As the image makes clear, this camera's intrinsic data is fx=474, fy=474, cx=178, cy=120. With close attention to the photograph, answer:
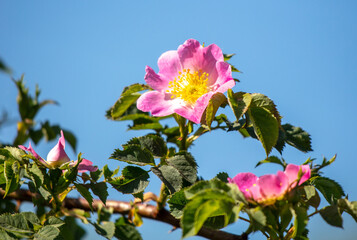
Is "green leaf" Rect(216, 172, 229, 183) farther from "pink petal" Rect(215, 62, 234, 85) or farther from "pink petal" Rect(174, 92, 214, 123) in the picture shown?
"pink petal" Rect(215, 62, 234, 85)

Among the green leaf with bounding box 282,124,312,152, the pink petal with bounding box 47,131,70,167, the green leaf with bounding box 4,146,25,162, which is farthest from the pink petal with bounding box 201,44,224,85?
the green leaf with bounding box 4,146,25,162

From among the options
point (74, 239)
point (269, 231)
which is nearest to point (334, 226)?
point (269, 231)

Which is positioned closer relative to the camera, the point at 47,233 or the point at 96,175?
the point at 47,233

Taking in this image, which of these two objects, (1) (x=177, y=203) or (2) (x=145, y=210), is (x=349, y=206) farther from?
(2) (x=145, y=210)

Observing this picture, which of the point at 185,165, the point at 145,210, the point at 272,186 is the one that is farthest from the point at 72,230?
the point at 272,186

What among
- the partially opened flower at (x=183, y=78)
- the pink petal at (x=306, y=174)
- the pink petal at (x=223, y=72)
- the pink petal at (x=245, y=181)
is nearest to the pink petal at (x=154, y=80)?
the partially opened flower at (x=183, y=78)

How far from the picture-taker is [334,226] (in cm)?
115

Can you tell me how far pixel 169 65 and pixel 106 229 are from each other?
0.61 metres

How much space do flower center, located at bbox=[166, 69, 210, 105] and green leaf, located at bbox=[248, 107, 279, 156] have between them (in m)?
0.30

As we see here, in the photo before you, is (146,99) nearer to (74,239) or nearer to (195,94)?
(195,94)

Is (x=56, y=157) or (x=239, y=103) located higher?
(x=239, y=103)

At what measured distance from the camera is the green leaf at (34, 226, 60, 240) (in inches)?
52.3

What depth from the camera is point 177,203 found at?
4.31 ft

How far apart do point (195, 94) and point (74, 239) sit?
84 cm
